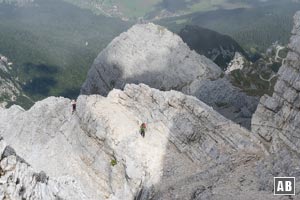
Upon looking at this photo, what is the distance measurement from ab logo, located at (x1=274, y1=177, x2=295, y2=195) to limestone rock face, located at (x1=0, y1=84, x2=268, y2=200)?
92.0 inches

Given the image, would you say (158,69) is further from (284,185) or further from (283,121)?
(284,185)

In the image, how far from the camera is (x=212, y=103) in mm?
129750

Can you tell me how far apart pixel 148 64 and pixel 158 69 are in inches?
147

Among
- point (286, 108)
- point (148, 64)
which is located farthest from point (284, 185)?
point (148, 64)

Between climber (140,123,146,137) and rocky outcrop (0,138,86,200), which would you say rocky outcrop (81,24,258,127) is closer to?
climber (140,123,146,137)

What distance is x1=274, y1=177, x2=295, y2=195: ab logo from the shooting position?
6669 cm

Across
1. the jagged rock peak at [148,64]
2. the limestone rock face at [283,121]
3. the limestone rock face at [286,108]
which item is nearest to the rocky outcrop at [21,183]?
the limestone rock face at [283,121]

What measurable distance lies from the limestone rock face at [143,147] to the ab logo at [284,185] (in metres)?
2.34

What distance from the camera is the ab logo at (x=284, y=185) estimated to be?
66.7 m

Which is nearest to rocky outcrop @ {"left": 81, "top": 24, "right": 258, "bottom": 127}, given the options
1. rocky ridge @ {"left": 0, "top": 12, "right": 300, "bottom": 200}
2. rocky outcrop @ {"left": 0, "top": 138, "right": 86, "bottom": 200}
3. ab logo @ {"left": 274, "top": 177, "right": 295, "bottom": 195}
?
rocky ridge @ {"left": 0, "top": 12, "right": 300, "bottom": 200}

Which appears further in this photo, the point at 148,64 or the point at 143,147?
the point at 148,64

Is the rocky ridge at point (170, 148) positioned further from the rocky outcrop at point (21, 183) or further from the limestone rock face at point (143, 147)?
the rocky outcrop at point (21, 183)

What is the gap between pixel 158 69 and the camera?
150125 millimetres

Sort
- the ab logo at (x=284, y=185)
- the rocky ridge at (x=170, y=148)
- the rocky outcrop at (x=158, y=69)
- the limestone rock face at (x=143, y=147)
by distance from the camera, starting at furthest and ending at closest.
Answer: the rocky outcrop at (x=158, y=69)
the limestone rock face at (x=143, y=147)
the rocky ridge at (x=170, y=148)
the ab logo at (x=284, y=185)
